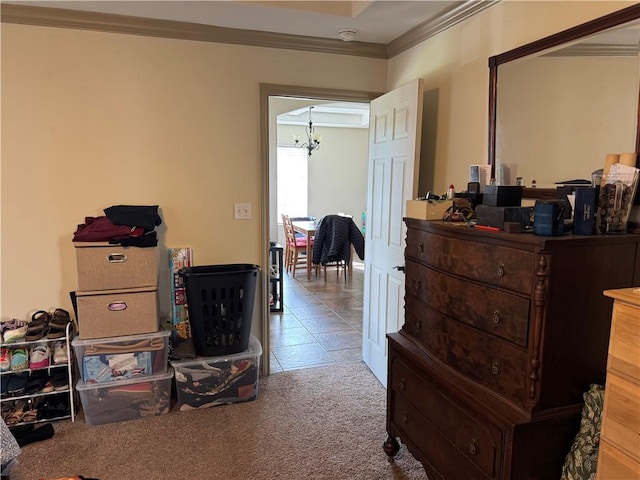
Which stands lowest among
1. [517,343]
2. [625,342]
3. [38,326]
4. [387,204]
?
[38,326]

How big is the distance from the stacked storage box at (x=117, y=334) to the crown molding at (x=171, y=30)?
1.28 metres

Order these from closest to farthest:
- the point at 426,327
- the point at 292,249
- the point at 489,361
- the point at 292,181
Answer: the point at 489,361, the point at 426,327, the point at 292,249, the point at 292,181

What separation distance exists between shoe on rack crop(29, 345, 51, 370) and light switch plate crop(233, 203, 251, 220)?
1.36m

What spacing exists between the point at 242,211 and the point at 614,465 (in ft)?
7.80

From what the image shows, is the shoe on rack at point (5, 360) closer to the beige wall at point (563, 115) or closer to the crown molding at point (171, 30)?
the crown molding at point (171, 30)

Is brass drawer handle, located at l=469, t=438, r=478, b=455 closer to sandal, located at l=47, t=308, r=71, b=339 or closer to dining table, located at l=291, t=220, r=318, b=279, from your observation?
sandal, located at l=47, t=308, r=71, b=339

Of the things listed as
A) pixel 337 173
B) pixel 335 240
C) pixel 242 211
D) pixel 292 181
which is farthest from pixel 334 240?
pixel 242 211

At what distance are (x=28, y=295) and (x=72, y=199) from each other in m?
0.63

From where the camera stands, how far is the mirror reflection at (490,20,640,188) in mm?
1606

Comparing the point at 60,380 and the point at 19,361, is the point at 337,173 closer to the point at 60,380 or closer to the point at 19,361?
the point at 60,380

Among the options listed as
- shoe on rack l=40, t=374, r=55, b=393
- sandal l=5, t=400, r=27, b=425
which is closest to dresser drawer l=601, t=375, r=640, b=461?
shoe on rack l=40, t=374, r=55, b=393

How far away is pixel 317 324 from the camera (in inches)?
172

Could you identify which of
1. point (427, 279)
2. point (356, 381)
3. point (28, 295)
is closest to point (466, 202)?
point (427, 279)

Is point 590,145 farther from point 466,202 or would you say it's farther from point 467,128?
point 467,128
